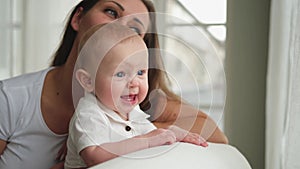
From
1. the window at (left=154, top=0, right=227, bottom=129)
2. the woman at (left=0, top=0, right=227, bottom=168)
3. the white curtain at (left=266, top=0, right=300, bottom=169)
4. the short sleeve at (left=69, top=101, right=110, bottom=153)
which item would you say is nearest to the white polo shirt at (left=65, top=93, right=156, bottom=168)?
the short sleeve at (left=69, top=101, right=110, bottom=153)

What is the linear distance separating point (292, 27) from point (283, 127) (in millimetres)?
291

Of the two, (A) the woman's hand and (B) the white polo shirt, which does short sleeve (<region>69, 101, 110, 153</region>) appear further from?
(A) the woman's hand

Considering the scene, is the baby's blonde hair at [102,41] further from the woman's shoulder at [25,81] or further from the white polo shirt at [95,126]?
the woman's shoulder at [25,81]

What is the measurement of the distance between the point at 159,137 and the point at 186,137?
0.27 ft

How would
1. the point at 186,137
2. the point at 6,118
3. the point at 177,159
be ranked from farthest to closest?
the point at 6,118, the point at 186,137, the point at 177,159

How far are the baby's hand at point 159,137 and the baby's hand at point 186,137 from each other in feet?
0.12

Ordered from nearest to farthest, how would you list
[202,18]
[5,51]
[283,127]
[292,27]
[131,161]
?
[131,161] → [292,27] → [283,127] → [202,18] → [5,51]

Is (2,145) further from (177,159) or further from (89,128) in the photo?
(177,159)

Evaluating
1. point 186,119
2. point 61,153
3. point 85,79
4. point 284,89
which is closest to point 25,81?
point 61,153

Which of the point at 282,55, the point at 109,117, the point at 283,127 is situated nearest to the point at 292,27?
the point at 282,55

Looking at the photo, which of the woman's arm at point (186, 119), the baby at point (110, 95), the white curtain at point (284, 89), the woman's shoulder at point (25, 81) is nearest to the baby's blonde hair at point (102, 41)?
the baby at point (110, 95)

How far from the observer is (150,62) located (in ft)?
3.63

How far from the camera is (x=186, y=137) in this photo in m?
1.09

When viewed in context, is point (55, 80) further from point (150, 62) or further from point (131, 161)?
point (131, 161)
